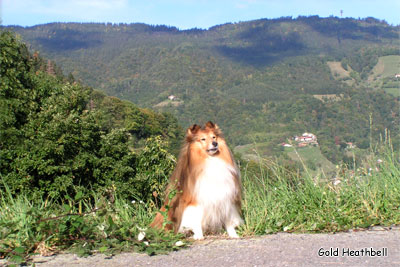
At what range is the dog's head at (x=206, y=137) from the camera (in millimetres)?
5379

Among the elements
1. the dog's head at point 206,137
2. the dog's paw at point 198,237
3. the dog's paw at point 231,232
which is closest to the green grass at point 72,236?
the dog's paw at point 198,237

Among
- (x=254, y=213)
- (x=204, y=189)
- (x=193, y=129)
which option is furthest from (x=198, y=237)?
(x=193, y=129)

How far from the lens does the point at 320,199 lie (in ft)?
19.2

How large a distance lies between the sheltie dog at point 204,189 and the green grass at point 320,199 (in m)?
0.33

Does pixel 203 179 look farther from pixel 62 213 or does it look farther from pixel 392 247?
pixel 392 247

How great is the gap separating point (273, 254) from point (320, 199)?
185 centimetres

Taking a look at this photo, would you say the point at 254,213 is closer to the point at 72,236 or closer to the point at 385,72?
the point at 72,236

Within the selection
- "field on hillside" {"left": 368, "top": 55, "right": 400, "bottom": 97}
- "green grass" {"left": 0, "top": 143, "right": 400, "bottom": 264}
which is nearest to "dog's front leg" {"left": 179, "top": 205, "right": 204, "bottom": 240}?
"green grass" {"left": 0, "top": 143, "right": 400, "bottom": 264}

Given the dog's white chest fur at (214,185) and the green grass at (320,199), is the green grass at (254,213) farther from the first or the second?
the dog's white chest fur at (214,185)

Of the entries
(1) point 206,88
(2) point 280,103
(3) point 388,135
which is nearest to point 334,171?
(3) point 388,135

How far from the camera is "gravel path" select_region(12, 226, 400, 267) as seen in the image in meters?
4.01

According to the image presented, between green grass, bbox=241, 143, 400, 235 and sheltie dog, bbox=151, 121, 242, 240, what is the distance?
0.33 meters

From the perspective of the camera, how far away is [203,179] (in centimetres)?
531

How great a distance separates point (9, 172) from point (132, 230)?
17207mm
